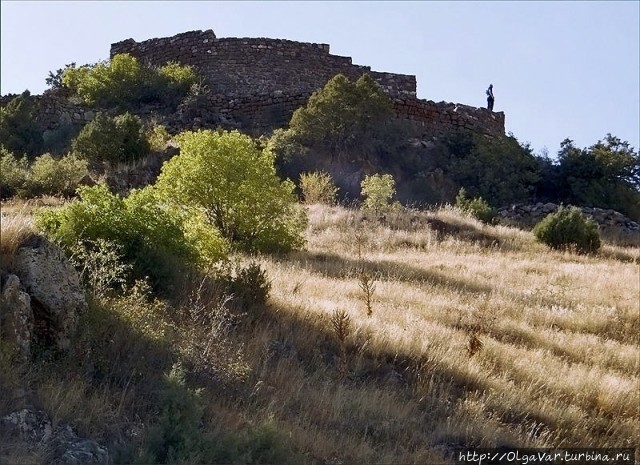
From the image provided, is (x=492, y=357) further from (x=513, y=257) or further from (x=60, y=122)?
(x=60, y=122)

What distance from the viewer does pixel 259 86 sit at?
24.1 metres

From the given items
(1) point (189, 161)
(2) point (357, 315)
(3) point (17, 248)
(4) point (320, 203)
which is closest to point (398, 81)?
(4) point (320, 203)

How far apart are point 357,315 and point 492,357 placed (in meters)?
1.39

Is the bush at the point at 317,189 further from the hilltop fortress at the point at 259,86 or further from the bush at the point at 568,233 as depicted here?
the bush at the point at 568,233

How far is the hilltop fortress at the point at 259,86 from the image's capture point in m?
21.2

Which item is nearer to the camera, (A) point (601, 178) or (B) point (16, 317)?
(B) point (16, 317)

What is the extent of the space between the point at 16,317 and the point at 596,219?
52.4ft

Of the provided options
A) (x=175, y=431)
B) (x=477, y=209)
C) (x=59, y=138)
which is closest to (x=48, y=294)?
(x=175, y=431)

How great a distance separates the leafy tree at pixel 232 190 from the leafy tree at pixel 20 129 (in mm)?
8639

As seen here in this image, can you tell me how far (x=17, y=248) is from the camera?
17.1 ft

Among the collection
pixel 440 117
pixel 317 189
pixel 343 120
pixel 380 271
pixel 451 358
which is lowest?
pixel 451 358

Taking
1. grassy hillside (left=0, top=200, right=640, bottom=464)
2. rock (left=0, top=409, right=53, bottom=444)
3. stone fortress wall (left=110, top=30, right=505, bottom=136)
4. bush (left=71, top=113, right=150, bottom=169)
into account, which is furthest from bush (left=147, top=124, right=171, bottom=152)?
rock (left=0, top=409, right=53, bottom=444)

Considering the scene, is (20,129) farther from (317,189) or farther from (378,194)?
(378,194)

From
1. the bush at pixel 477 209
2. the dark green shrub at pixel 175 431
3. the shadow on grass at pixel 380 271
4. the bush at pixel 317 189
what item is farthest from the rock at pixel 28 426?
the bush at pixel 477 209
